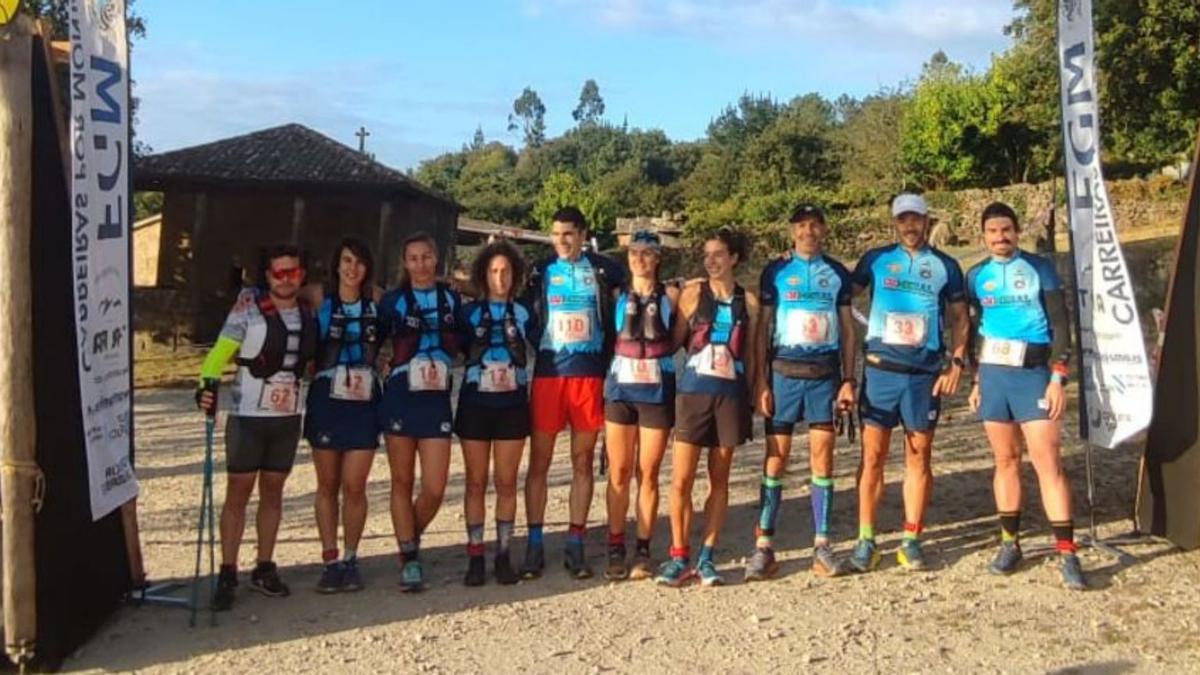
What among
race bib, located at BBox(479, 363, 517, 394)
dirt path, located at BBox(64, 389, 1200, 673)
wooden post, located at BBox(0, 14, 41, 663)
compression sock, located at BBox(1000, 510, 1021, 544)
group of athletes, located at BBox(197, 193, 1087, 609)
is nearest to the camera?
wooden post, located at BBox(0, 14, 41, 663)

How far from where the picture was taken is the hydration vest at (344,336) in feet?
Answer: 19.2

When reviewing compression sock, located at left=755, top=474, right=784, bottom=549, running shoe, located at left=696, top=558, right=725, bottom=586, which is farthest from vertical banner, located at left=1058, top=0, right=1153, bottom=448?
running shoe, located at left=696, top=558, right=725, bottom=586

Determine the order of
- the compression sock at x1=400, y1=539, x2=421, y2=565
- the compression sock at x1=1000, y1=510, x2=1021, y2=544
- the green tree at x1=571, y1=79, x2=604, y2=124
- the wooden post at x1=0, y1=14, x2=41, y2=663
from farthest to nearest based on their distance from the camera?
the green tree at x1=571, y1=79, x2=604, y2=124 → the compression sock at x1=1000, y1=510, x2=1021, y2=544 → the compression sock at x1=400, y1=539, x2=421, y2=565 → the wooden post at x1=0, y1=14, x2=41, y2=663

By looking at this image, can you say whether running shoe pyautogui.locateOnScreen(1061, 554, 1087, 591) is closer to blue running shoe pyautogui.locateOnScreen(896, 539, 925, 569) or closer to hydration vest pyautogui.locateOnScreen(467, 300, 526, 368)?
blue running shoe pyautogui.locateOnScreen(896, 539, 925, 569)

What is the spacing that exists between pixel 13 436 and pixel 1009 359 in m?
5.05

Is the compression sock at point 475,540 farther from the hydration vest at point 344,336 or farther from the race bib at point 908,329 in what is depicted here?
the race bib at point 908,329

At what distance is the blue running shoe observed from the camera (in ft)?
20.6

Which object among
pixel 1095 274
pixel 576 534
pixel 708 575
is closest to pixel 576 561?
pixel 576 534

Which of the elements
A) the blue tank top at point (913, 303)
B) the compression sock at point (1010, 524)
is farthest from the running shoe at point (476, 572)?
the compression sock at point (1010, 524)

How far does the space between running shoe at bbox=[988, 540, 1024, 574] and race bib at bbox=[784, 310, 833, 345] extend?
156cm

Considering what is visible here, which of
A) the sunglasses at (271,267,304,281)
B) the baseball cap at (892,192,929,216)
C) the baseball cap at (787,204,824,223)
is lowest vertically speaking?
the sunglasses at (271,267,304,281)

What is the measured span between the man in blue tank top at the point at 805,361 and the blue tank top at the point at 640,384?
533 millimetres

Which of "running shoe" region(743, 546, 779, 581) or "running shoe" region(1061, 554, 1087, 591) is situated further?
"running shoe" region(743, 546, 779, 581)

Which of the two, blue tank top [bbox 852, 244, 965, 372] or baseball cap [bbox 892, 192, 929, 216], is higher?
baseball cap [bbox 892, 192, 929, 216]
